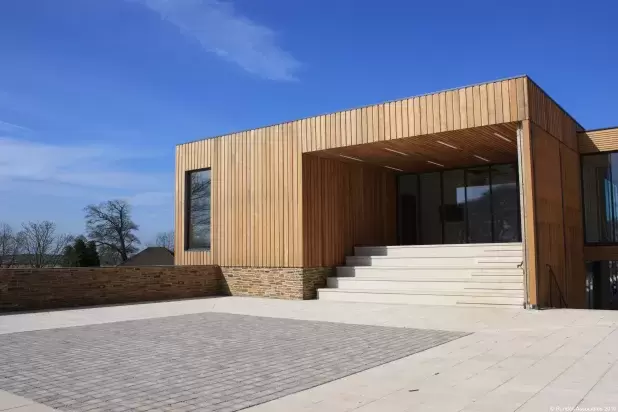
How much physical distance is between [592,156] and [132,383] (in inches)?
581

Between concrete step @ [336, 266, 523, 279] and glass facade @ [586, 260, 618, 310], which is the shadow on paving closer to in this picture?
concrete step @ [336, 266, 523, 279]

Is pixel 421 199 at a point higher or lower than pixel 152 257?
higher

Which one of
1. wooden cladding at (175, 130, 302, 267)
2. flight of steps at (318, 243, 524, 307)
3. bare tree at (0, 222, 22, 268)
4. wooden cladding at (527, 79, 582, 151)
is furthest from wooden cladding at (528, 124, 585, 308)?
bare tree at (0, 222, 22, 268)

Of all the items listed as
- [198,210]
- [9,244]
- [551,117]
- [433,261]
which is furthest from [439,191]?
[9,244]

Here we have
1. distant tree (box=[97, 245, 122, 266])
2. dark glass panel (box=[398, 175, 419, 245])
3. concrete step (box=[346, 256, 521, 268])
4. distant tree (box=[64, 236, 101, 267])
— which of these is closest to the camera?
concrete step (box=[346, 256, 521, 268])

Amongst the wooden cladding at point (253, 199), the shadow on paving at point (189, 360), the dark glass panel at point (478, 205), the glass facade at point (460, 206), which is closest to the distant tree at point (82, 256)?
the wooden cladding at point (253, 199)

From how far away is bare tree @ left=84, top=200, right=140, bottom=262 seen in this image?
4653 centimetres

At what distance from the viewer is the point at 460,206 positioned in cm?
1695

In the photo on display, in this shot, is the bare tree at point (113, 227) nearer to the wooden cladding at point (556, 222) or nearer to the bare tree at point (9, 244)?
the bare tree at point (9, 244)

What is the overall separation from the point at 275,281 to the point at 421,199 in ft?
19.5

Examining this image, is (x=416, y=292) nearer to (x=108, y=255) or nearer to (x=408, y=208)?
(x=408, y=208)

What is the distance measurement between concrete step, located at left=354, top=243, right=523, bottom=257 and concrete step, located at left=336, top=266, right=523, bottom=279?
1.83 ft

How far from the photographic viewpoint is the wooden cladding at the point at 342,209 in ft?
45.7

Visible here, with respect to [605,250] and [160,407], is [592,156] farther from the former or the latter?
[160,407]
